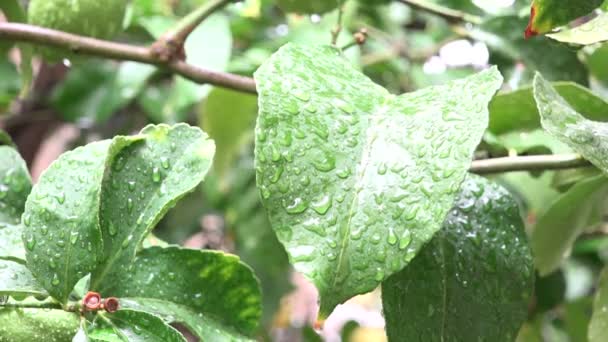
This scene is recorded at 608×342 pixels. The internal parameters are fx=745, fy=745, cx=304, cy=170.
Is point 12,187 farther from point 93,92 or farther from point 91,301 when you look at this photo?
point 93,92

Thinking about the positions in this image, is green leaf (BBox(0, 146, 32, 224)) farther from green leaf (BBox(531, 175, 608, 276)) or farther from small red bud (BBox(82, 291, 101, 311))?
green leaf (BBox(531, 175, 608, 276))

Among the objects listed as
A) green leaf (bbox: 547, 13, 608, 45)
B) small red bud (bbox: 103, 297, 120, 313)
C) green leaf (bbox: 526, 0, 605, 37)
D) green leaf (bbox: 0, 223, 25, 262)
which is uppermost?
green leaf (bbox: 526, 0, 605, 37)

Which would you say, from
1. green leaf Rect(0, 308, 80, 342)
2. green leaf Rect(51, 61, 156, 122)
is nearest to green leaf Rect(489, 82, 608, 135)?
green leaf Rect(0, 308, 80, 342)

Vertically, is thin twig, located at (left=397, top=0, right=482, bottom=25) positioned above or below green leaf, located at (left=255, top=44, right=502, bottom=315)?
below

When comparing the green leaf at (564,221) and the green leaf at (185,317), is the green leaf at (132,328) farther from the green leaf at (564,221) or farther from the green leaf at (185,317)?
the green leaf at (564,221)

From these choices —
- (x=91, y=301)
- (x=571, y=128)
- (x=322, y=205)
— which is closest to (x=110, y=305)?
(x=91, y=301)

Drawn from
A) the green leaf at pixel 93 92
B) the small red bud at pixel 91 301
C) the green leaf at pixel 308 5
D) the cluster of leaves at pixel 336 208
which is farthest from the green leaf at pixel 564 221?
the green leaf at pixel 93 92
